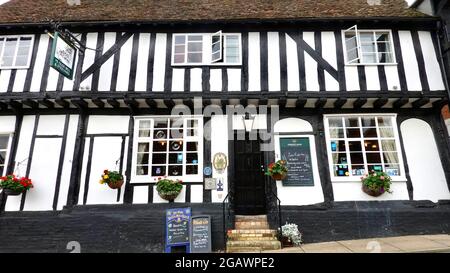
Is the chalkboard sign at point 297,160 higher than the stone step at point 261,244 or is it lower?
higher

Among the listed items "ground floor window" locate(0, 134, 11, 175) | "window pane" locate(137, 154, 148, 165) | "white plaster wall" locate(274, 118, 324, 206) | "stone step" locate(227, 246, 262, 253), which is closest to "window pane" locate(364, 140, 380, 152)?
"white plaster wall" locate(274, 118, 324, 206)

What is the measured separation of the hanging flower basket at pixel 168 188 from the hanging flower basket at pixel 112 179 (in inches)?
41.5

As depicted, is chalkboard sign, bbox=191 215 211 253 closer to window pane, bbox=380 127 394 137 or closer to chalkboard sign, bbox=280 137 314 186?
chalkboard sign, bbox=280 137 314 186

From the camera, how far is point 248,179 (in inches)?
337

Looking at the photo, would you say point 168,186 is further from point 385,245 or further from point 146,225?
point 385,245

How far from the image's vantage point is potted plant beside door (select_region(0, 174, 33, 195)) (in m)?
7.62

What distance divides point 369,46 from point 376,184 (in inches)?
171

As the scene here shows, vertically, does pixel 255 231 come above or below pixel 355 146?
below

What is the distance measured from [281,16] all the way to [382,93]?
388 cm

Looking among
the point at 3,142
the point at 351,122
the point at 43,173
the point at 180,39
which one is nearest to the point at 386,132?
the point at 351,122

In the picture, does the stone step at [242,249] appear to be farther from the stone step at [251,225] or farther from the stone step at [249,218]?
the stone step at [249,218]

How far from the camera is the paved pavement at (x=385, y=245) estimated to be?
20.0 feet

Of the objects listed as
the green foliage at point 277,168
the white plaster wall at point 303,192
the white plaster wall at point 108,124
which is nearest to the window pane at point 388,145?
the white plaster wall at point 303,192
